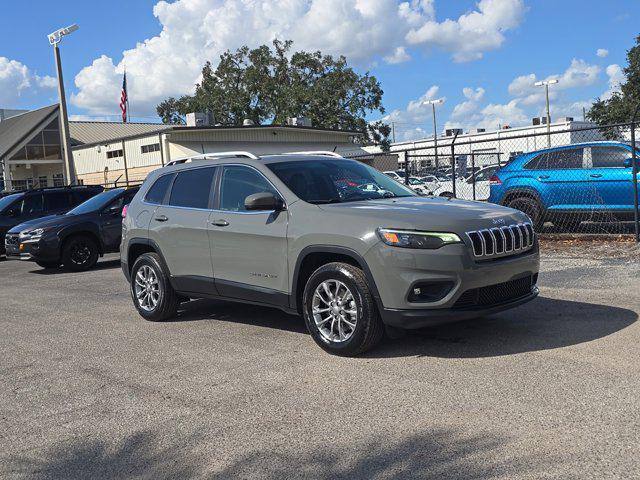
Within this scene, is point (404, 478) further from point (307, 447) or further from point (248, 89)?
point (248, 89)

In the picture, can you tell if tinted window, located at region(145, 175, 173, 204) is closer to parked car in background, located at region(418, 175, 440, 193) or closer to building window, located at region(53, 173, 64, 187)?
parked car in background, located at region(418, 175, 440, 193)

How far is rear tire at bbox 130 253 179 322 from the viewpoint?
7.49 metres

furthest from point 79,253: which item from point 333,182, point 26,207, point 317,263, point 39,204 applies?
point 317,263

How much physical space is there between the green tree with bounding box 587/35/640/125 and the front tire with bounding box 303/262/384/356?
1704 inches

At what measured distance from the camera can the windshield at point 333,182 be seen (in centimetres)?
625

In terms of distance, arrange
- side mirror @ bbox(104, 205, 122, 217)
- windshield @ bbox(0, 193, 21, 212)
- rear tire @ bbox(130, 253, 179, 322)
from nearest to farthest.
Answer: rear tire @ bbox(130, 253, 179, 322), side mirror @ bbox(104, 205, 122, 217), windshield @ bbox(0, 193, 21, 212)

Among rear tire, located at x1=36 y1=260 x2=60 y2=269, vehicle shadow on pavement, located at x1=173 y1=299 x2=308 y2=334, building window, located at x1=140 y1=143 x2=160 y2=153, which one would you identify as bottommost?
vehicle shadow on pavement, located at x1=173 y1=299 x2=308 y2=334

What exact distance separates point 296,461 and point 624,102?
47633 mm

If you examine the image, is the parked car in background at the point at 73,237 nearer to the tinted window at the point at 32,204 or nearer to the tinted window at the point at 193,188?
the tinted window at the point at 32,204

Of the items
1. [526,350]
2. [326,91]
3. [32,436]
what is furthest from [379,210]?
[326,91]

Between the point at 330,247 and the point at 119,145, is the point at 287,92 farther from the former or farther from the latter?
the point at 330,247

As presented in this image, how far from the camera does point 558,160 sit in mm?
12344

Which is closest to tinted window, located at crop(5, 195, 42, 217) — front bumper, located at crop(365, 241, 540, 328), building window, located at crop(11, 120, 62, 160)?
front bumper, located at crop(365, 241, 540, 328)

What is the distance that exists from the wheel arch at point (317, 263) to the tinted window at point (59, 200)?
1270 cm
